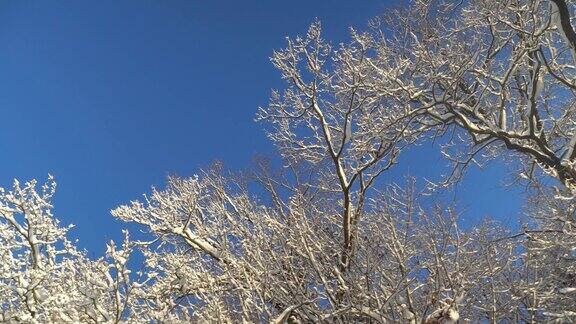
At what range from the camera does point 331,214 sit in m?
12.1

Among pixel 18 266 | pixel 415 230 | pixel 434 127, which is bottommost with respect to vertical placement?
pixel 18 266

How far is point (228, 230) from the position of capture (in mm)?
12852

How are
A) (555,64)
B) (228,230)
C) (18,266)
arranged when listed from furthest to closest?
(228,230) < (555,64) < (18,266)

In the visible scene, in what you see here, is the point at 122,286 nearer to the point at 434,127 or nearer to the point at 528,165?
the point at 434,127

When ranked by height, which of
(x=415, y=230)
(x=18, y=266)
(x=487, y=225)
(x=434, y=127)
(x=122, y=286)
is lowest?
(x=122, y=286)

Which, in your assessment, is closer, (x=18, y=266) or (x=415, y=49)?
(x=18, y=266)

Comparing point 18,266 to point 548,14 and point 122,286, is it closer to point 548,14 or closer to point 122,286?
point 122,286

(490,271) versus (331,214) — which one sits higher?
(331,214)

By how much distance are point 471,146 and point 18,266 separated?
8.60 metres

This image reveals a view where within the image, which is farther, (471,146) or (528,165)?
(528,165)

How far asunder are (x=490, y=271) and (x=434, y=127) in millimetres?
3704

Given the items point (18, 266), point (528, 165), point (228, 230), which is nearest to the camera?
point (18, 266)

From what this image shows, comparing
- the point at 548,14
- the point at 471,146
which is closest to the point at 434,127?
the point at 471,146

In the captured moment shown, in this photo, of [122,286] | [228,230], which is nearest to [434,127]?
[228,230]
